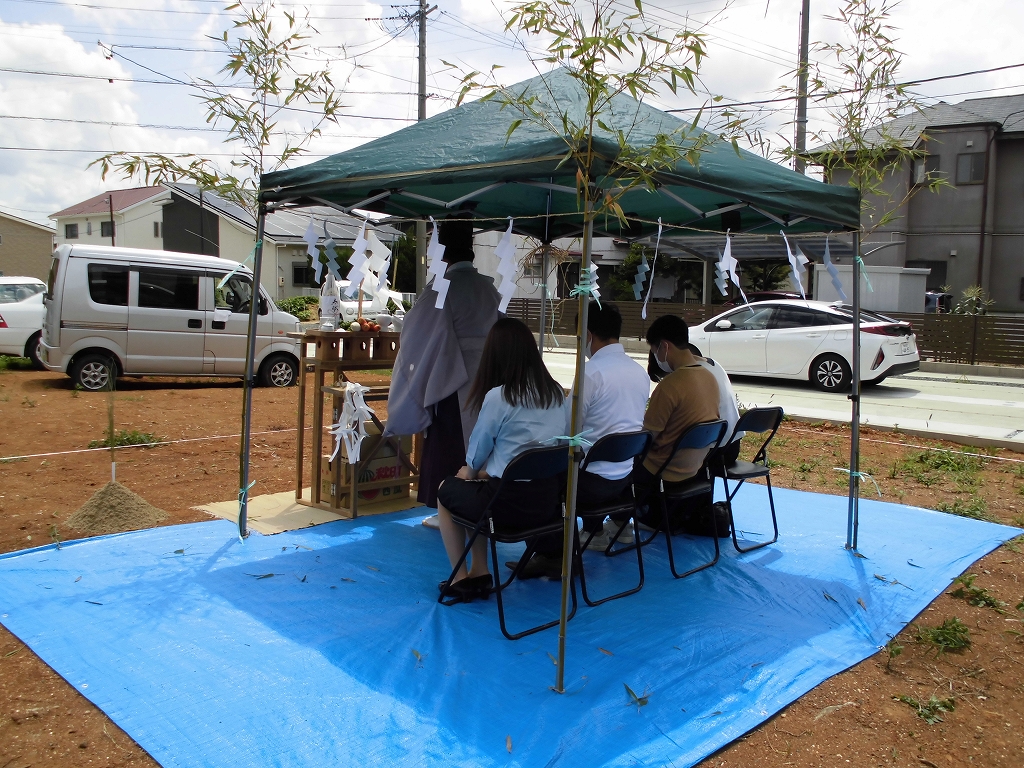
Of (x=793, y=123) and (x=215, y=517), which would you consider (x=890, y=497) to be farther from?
(x=215, y=517)

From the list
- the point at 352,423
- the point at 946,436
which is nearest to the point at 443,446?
the point at 352,423

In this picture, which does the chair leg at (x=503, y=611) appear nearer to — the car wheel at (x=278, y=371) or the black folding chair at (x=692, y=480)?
the black folding chair at (x=692, y=480)

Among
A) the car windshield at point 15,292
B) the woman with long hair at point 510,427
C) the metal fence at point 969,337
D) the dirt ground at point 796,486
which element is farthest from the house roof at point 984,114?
→ the woman with long hair at point 510,427

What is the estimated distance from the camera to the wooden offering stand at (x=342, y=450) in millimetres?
4844

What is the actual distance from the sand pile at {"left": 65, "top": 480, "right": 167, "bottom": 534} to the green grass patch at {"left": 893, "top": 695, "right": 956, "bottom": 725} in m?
3.98

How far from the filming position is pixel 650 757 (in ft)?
8.02

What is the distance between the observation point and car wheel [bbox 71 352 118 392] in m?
9.84

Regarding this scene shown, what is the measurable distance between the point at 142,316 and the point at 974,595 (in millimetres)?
9381

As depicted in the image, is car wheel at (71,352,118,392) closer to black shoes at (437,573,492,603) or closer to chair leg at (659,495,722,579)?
black shoes at (437,573,492,603)

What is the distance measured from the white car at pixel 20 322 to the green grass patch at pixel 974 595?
12593 mm

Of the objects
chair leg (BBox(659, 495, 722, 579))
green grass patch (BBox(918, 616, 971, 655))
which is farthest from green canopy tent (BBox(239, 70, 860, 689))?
green grass patch (BBox(918, 616, 971, 655))

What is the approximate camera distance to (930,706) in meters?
2.88

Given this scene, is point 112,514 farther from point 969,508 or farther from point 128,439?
point 969,508

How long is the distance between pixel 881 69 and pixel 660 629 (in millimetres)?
3186
